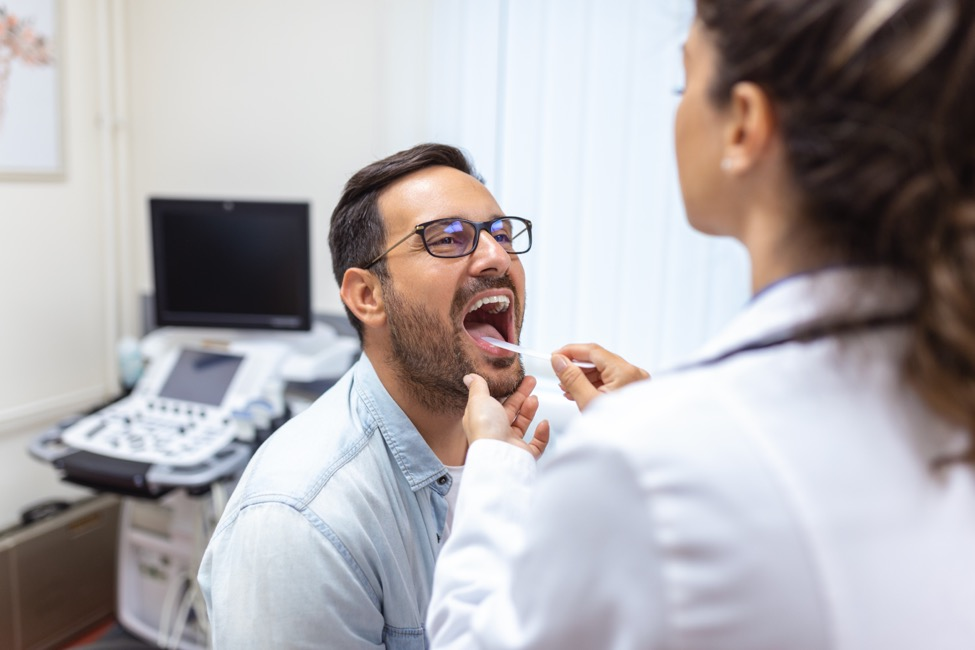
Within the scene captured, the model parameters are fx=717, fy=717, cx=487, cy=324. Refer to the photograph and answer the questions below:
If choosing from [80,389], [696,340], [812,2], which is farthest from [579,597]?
[80,389]

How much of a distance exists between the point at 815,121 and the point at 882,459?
0.25 metres

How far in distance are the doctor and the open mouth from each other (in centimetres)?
72

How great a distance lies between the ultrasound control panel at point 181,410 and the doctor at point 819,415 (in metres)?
1.66

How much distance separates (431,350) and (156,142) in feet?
6.95

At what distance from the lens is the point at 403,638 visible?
1.06 metres

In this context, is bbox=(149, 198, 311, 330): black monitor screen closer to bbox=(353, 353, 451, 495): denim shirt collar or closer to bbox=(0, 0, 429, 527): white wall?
bbox=(0, 0, 429, 527): white wall

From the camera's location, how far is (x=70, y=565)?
2461 millimetres

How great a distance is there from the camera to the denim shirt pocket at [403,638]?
106cm

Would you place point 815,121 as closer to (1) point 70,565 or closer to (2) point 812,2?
(2) point 812,2

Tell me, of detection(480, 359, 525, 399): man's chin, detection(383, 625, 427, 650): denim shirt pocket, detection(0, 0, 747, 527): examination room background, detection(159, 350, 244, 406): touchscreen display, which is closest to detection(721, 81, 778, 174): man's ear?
detection(480, 359, 525, 399): man's chin

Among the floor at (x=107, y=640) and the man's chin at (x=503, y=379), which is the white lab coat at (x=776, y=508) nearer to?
the man's chin at (x=503, y=379)

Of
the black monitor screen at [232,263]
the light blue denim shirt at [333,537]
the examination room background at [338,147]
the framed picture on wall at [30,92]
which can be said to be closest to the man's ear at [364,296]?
the light blue denim shirt at [333,537]

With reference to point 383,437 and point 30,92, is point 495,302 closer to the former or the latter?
point 383,437

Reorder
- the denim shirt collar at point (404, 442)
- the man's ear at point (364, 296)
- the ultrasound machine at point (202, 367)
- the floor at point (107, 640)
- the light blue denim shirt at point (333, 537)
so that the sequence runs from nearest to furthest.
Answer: the light blue denim shirt at point (333, 537)
the denim shirt collar at point (404, 442)
the man's ear at point (364, 296)
the ultrasound machine at point (202, 367)
the floor at point (107, 640)
